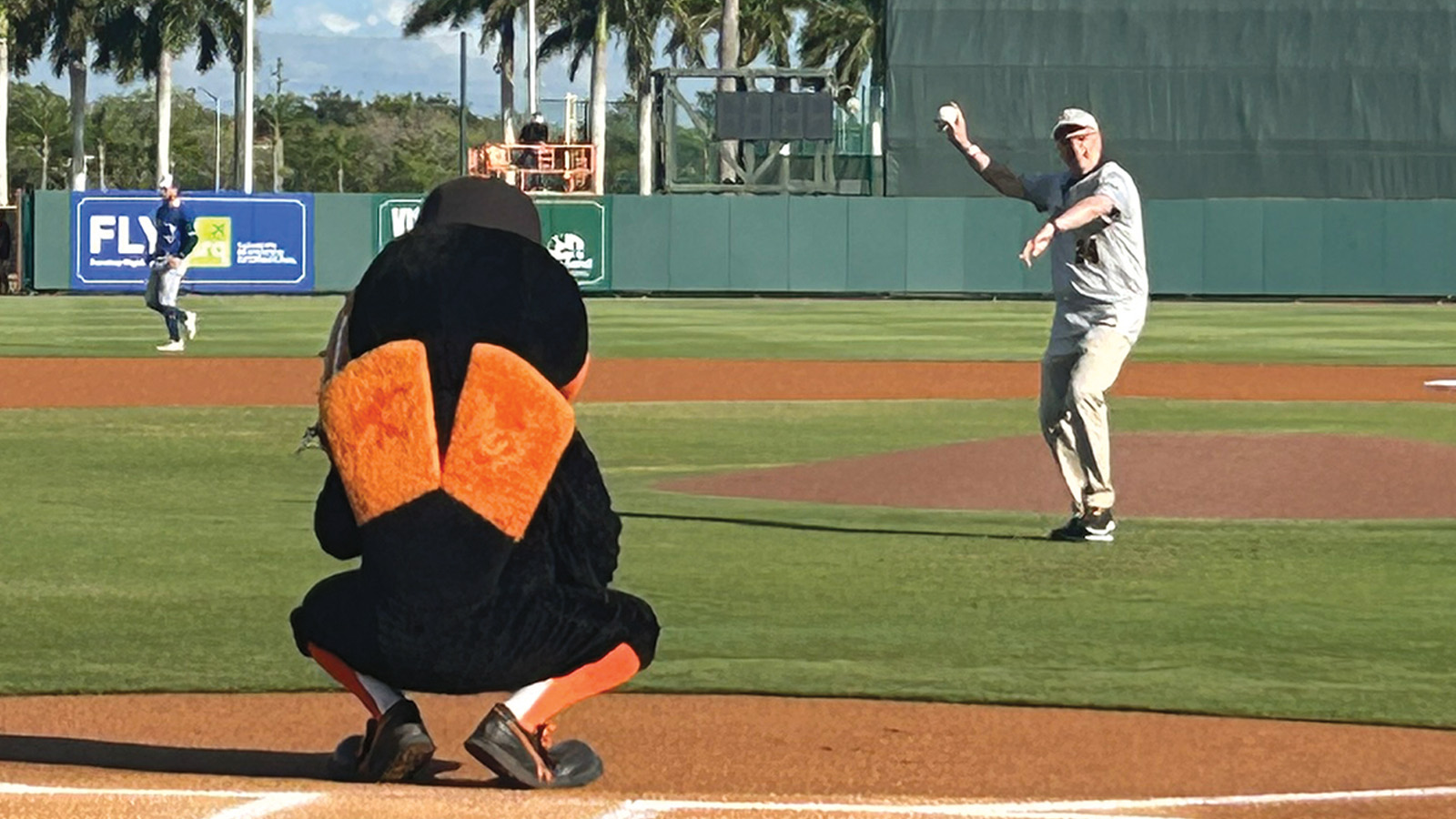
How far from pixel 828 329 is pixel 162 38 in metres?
53.1

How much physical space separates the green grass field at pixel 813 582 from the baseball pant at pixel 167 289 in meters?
8.02

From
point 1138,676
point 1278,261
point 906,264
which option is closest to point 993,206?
point 906,264

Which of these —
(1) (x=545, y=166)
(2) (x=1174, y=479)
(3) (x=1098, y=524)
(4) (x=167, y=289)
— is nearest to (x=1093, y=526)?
(3) (x=1098, y=524)

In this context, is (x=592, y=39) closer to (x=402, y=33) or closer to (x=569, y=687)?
(x=402, y=33)

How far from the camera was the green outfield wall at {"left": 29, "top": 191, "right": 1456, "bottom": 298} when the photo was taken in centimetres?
5044

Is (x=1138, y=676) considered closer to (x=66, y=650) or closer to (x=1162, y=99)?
(x=66, y=650)

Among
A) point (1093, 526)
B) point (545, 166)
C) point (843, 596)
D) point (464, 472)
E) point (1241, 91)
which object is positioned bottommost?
point (843, 596)

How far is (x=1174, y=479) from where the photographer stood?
47.0 ft

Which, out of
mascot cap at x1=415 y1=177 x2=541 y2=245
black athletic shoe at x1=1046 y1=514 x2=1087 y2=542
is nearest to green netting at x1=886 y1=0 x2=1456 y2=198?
black athletic shoe at x1=1046 y1=514 x2=1087 y2=542

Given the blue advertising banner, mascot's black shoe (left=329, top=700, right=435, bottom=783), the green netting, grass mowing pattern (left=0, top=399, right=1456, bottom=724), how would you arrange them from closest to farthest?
mascot's black shoe (left=329, top=700, right=435, bottom=783)
grass mowing pattern (left=0, top=399, right=1456, bottom=724)
the blue advertising banner
the green netting

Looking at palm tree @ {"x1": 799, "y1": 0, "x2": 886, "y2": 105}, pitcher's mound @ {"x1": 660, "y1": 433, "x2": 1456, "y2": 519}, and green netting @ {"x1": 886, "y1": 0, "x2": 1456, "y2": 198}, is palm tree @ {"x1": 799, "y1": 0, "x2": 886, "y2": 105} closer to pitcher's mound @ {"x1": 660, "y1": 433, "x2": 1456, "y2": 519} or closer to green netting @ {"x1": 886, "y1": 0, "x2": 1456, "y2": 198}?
green netting @ {"x1": 886, "y1": 0, "x2": 1456, "y2": 198}

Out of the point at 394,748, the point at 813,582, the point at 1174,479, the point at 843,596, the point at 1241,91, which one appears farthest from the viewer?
Result: the point at 1241,91

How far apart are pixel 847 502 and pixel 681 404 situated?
7.44m

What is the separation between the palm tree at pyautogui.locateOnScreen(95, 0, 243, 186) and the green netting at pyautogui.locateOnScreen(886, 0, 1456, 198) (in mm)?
36440
